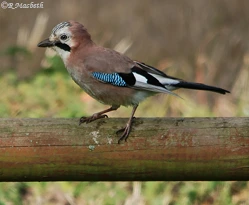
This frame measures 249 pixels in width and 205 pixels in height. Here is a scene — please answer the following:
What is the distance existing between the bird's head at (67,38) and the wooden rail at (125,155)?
0.97m

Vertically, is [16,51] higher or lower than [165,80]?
lower

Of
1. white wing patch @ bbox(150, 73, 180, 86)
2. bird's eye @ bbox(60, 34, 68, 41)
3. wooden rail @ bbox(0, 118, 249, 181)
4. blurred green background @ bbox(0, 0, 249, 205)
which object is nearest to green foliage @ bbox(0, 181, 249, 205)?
blurred green background @ bbox(0, 0, 249, 205)

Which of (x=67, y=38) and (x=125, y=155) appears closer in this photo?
(x=125, y=155)

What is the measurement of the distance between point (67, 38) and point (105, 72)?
36 centimetres

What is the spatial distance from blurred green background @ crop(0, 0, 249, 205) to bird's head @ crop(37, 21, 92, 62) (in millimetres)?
1334

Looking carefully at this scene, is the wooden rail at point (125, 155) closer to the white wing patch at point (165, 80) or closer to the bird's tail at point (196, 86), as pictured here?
the bird's tail at point (196, 86)

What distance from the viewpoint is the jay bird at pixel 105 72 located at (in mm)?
4457

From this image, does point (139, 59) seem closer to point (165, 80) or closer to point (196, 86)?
point (165, 80)

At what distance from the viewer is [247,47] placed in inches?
375

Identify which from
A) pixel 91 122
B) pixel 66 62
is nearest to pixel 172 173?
pixel 91 122

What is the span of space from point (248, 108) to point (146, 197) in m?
1.71

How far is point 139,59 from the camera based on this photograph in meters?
8.97
